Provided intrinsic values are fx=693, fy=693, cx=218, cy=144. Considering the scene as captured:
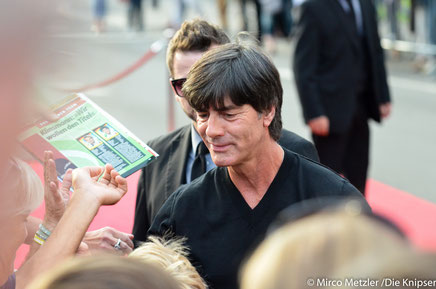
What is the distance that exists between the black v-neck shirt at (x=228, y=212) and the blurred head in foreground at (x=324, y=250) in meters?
0.96

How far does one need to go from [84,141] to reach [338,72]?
249 cm

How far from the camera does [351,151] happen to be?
4.66 meters

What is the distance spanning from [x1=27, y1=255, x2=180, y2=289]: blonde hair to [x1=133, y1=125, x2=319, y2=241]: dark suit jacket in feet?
5.31

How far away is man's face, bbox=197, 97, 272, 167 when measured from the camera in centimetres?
227

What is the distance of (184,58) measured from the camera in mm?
2955

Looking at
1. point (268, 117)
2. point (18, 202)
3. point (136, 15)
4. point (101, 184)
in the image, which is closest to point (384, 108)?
point (268, 117)

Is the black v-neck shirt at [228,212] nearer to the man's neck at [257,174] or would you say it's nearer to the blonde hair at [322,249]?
the man's neck at [257,174]

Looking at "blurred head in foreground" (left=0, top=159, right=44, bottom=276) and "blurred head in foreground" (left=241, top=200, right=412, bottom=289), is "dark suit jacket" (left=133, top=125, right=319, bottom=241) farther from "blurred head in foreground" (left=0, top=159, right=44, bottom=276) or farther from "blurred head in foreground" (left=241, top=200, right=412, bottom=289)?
"blurred head in foreground" (left=241, top=200, right=412, bottom=289)

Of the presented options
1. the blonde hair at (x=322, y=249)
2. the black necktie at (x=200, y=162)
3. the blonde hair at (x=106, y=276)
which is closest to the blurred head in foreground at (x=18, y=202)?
the black necktie at (x=200, y=162)

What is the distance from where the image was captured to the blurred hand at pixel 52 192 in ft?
7.39

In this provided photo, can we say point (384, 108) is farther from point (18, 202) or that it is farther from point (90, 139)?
point (18, 202)

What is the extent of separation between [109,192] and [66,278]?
101cm

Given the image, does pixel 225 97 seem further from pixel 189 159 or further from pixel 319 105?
pixel 319 105

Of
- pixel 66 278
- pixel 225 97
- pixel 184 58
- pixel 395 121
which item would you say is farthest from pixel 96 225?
pixel 395 121
